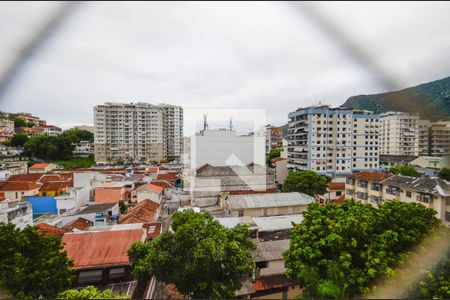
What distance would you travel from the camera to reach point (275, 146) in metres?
32.6

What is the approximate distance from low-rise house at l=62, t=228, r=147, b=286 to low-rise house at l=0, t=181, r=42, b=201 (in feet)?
26.6

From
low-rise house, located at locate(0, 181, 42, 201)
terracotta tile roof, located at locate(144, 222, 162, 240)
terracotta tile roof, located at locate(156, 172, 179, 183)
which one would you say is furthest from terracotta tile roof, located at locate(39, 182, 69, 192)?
terracotta tile roof, located at locate(144, 222, 162, 240)

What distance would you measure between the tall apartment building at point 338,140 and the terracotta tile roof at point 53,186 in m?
14.3

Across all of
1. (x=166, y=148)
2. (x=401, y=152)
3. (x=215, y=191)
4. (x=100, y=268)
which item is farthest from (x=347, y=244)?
(x=166, y=148)

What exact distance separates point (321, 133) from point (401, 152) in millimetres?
11481

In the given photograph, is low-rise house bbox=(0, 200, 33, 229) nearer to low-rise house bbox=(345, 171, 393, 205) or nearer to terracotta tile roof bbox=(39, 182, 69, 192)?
terracotta tile roof bbox=(39, 182, 69, 192)

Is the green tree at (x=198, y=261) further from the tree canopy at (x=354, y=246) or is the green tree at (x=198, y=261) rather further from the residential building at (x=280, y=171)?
the residential building at (x=280, y=171)

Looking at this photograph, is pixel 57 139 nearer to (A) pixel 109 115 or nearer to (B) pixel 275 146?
(A) pixel 109 115

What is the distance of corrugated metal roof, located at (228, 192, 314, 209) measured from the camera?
787cm

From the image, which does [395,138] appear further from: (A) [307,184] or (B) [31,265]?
(B) [31,265]

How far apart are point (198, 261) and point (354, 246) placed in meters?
1.94

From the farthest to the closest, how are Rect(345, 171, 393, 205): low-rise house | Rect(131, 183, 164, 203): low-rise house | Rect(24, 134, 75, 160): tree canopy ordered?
Rect(24, 134, 75, 160): tree canopy
Rect(131, 183, 164, 203): low-rise house
Rect(345, 171, 393, 205): low-rise house

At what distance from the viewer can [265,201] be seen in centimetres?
812

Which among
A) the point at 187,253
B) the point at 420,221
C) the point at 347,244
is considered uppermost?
the point at 420,221
